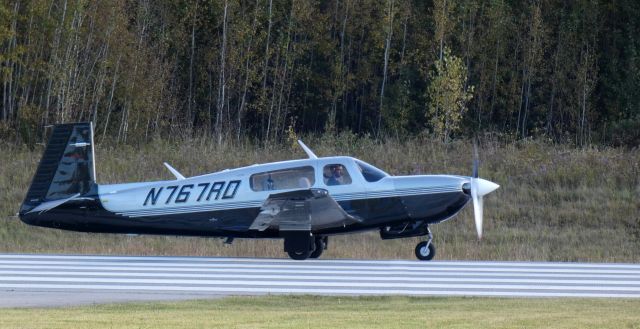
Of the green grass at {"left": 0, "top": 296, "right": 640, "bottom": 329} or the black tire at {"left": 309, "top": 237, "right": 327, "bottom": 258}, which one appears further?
the black tire at {"left": 309, "top": 237, "right": 327, "bottom": 258}

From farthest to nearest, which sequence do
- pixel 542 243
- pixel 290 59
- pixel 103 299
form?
pixel 290 59 → pixel 542 243 → pixel 103 299

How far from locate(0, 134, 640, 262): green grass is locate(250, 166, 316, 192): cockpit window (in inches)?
109

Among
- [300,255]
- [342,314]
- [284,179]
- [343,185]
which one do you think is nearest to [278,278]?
[300,255]

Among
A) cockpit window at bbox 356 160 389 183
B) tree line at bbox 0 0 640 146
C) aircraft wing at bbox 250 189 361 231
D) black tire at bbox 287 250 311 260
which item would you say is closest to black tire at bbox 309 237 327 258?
aircraft wing at bbox 250 189 361 231

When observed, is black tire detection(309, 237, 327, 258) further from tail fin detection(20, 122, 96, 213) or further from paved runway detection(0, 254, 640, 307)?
tail fin detection(20, 122, 96, 213)

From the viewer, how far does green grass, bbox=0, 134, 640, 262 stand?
23.9 metres

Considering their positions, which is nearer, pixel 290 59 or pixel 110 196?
pixel 110 196

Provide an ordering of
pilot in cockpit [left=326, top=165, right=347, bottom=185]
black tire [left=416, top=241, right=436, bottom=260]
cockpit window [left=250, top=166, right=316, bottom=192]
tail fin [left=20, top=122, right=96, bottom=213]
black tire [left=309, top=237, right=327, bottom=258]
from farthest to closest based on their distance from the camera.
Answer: black tire [left=309, top=237, right=327, bottom=258] < tail fin [left=20, top=122, right=96, bottom=213] < black tire [left=416, top=241, right=436, bottom=260] < pilot in cockpit [left=326, top=165, right=347, bottom=185] < cockpit window [left=250, top=166, right=316, bottom=192]

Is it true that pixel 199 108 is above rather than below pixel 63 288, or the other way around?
below

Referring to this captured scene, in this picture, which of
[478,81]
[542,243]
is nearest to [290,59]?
[478,81]

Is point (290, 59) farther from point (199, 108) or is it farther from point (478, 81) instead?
point (478, 81)

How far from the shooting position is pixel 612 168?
1196 inches

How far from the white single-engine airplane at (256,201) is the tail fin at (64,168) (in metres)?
0.02

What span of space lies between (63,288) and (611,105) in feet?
131
